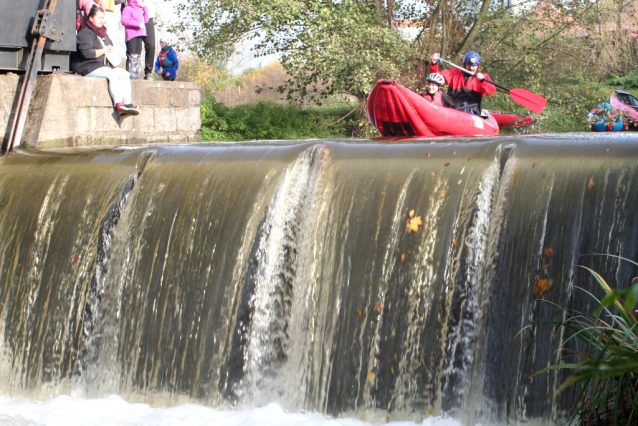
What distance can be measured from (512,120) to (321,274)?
1190cm

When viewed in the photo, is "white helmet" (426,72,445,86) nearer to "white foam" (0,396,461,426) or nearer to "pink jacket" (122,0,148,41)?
"pink jacket" (122,0,148,41)

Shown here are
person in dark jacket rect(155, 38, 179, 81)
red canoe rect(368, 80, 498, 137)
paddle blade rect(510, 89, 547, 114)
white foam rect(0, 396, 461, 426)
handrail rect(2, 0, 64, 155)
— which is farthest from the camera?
person in dark jacket rect(155, 38, 179, 81)

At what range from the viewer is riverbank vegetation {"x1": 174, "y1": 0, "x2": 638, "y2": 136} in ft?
45.7

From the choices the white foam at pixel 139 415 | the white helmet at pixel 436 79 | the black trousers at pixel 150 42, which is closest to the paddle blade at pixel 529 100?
the white helmet at pixel 436 79

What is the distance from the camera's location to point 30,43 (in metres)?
6.93

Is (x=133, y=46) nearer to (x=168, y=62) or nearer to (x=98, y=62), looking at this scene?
(x=98, y=62)

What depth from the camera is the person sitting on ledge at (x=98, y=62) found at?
24.0 ft

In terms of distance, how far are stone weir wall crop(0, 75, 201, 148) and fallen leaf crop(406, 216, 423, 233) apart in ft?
15.1

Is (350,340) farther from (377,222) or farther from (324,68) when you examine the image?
(324,68)

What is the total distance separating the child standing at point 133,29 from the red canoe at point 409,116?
3.68 m

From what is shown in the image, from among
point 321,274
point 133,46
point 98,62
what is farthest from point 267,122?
point 321,274

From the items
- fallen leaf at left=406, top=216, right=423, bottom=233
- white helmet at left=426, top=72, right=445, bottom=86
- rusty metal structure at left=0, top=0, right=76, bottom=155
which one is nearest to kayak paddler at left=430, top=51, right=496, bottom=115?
white helmet at left=426, top=72, right=445, bottom=86

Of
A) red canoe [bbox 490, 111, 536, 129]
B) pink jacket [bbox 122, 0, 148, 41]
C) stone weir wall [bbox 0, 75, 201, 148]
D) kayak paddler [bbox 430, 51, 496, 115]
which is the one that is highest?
pink jacket [bbox 122, 0, 148, 41]

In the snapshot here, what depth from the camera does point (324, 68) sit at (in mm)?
13711
